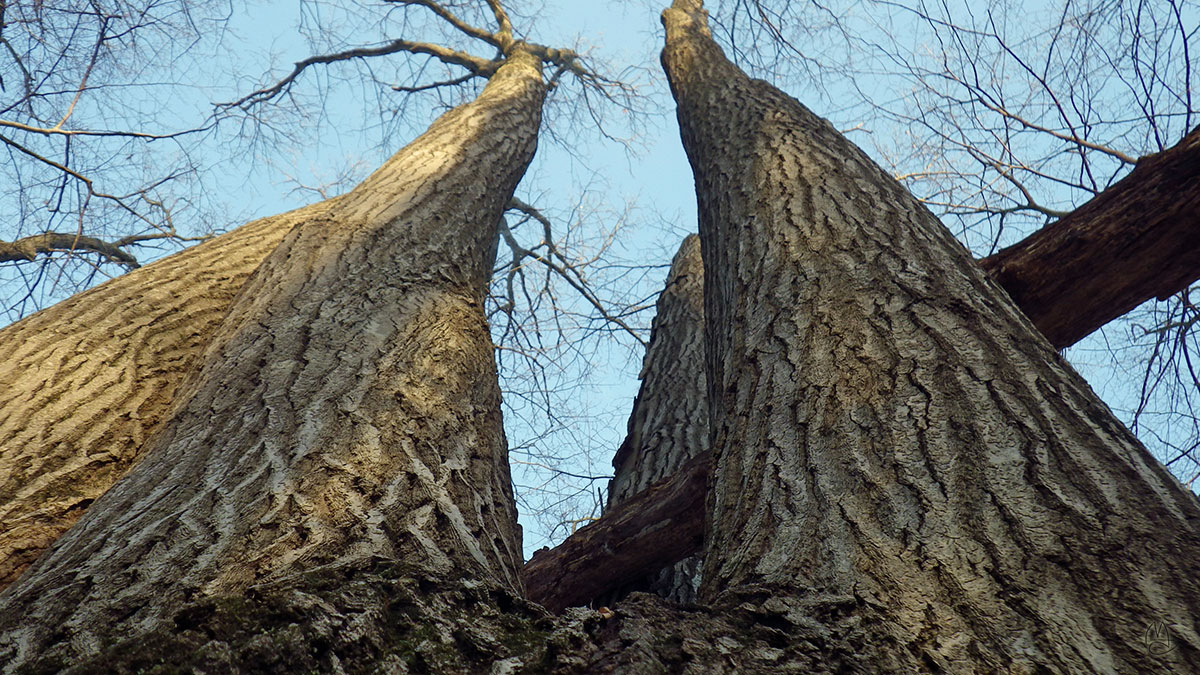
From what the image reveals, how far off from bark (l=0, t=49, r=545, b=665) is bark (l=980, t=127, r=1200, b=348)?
171cm

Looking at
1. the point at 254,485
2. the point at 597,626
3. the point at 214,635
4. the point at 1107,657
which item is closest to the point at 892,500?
the point at 1107,657

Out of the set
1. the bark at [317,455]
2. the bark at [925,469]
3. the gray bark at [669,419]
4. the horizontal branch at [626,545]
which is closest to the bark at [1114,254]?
the bark at [925,469]

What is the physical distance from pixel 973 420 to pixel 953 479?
0.55 feet

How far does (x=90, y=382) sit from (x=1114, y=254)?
291 cm

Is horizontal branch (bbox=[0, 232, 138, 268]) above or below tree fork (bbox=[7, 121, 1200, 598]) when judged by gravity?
above

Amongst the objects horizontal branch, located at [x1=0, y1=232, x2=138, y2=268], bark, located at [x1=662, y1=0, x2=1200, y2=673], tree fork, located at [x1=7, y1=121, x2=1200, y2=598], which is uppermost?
horizontal branch, located at [x1=0, y1=232, x2=138, y2=268]

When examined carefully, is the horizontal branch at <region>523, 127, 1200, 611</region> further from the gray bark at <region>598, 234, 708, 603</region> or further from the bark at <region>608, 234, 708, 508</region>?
the bark at <region>608, 234, 708, 508</region>

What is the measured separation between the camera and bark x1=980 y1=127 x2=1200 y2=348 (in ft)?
7.80

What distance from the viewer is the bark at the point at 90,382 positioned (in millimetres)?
1890

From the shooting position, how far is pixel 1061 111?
3.87 meters

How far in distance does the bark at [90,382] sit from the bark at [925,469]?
57.3 inches

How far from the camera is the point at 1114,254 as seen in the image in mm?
2482

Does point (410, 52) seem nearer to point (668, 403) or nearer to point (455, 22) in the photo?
point (455, 22)

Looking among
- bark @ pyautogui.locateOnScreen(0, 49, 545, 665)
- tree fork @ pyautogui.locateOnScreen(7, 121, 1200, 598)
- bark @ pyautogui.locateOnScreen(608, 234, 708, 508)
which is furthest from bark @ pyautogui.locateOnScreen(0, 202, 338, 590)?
bark @ pyautogui.locateOnScreen(608, 234, 708, 508)
